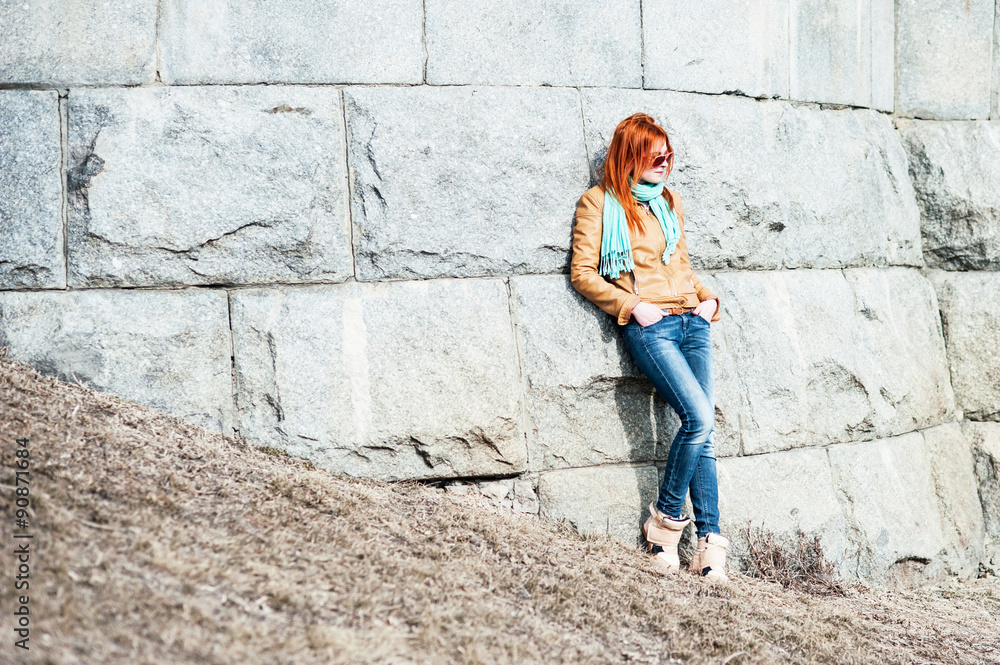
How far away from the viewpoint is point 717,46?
491 centimetres

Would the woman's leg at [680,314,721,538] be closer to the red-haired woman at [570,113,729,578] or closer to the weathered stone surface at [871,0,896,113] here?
the red-haired woman at [570,113,729,578]

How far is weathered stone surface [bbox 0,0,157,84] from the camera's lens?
4.15m

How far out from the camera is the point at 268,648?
2611 millimetres

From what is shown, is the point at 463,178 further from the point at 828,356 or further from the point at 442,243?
the point at 828,356

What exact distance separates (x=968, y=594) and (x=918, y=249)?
225 centimetres

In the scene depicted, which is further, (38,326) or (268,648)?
(38,326)

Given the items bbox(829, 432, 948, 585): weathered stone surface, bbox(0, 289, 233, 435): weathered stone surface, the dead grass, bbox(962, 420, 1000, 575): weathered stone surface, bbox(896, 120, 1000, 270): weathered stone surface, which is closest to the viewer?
the dead grass

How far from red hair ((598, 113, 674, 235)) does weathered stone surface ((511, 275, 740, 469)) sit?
50 cm

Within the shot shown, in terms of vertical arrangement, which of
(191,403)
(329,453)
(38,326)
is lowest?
(329,453)

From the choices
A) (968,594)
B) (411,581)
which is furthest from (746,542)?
(411,581)

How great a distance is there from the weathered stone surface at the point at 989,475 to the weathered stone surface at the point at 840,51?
91.2 inches

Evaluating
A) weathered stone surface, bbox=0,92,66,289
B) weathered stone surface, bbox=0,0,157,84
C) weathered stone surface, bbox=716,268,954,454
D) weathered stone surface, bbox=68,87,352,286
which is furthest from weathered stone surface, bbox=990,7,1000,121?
weathered stone surface, bbox=0,92,66,289

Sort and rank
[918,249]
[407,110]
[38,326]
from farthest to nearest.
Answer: [918,249] → [407,110] → [38,326]

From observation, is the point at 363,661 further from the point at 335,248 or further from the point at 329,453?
the point at 335,248
